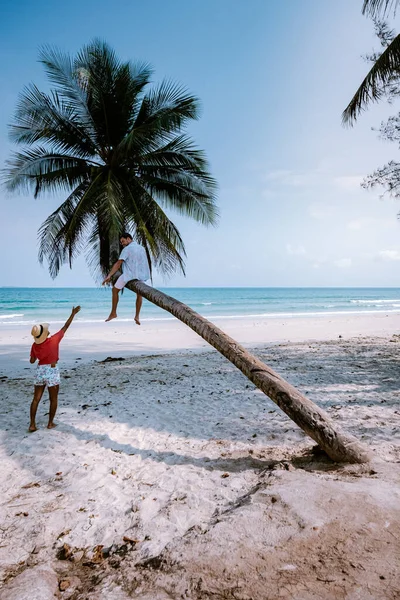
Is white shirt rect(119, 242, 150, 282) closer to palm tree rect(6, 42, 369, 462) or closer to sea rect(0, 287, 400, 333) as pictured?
palm tree rect(6, 42, 369, 462)

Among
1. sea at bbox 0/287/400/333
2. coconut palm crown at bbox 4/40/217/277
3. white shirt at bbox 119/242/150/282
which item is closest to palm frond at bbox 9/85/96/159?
coconut palm crown at bbox 4/40/217/277

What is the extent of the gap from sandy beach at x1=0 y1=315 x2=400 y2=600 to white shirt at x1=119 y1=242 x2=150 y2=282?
2344 millimetres

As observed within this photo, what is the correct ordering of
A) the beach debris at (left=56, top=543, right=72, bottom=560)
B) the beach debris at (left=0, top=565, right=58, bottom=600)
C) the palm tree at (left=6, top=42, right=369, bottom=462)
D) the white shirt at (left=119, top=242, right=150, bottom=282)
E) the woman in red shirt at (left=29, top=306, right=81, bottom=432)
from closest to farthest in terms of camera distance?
the beach debris at (left=0, top=565, right=58, bottom=600), the beach debris at (left=56, top=543, right=72, bottom=560), the woman in red shirt at (left=29, top=306, right=81, bottom=432), the white shirt at (left=119, top=242, right=150, bottom=282), the palm tree at (left=6, top=42, right=369, bottom=462)

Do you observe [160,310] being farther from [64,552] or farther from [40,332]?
[64,552]

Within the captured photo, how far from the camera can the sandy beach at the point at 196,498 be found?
98.0 inches

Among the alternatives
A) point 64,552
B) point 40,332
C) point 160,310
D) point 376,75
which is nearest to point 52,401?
point 40,332

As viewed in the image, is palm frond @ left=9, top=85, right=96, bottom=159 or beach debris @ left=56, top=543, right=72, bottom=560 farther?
palm frond @ left=9, top=85, right=96, bottom=159

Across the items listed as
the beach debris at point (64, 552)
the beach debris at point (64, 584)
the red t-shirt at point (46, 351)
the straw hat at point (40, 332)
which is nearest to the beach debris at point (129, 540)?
the beach debris at point (64, 552)

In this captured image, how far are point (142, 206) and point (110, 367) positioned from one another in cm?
445

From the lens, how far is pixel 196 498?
3.60 metres

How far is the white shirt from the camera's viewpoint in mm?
6207

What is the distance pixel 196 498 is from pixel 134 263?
3796 mm

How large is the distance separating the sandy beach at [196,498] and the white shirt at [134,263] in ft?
7.69

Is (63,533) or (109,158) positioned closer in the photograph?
(63,533)
